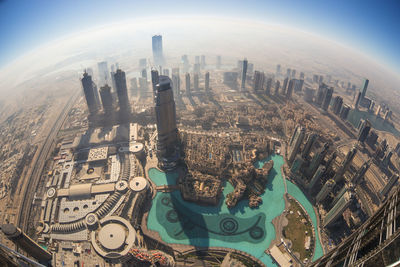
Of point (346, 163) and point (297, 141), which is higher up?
point (297, 141)

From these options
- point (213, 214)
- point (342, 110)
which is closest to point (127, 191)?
point (213, 214)

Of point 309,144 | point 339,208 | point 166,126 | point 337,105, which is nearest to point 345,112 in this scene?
point 337,105

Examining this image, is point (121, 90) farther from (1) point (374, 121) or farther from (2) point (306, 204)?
(1) point (374, 121)

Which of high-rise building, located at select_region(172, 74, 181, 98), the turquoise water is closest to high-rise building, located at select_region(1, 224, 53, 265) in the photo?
the turquoise water

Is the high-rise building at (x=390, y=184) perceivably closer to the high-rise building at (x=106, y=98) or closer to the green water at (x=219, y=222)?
the green water at (x=219, y=222)

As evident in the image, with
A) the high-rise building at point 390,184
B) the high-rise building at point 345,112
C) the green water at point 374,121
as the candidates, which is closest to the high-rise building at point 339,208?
the high-rise building at point 390,184

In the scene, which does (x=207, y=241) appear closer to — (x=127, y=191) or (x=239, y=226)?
(x=239, y=226)
